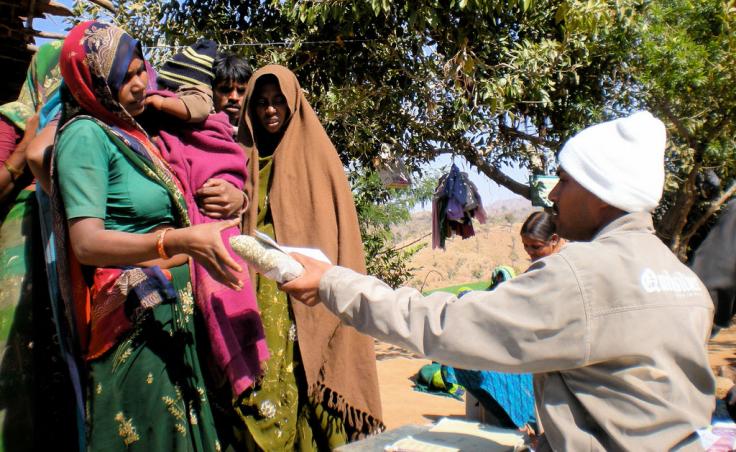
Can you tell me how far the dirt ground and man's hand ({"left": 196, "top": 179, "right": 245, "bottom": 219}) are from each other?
405 cm

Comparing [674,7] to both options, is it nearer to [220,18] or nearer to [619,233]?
[220,18]

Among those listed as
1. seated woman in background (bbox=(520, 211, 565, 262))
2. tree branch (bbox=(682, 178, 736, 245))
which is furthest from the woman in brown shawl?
tree branch (bbox=(682, 178, 736, 245))

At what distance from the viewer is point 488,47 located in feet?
22.8

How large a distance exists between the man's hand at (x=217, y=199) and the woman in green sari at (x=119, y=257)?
17 cm

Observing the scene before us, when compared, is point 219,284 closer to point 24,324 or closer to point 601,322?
point 24,324

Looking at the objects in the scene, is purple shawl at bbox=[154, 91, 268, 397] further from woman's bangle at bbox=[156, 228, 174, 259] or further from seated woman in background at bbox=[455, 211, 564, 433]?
seated woman in background at bbox=[455, 211, 564, 433]

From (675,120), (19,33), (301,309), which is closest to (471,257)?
(675,120)

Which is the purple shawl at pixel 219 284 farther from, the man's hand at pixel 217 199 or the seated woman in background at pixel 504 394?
A: the seated woman in background at pixel 504 394

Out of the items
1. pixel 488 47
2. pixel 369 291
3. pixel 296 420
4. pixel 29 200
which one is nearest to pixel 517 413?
pixel 296 420

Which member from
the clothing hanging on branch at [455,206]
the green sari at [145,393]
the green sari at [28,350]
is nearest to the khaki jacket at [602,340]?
the green sari at [145,393]

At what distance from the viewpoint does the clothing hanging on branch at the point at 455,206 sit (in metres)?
7.78

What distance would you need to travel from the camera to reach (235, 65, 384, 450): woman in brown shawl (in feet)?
7.69

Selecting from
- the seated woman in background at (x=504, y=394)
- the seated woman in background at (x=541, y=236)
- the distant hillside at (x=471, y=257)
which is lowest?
the distant hillside at (x=471, y=257)

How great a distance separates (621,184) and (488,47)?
18.9 ft
